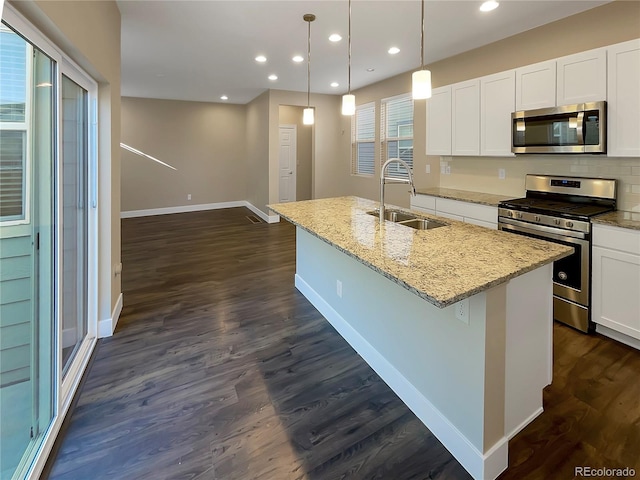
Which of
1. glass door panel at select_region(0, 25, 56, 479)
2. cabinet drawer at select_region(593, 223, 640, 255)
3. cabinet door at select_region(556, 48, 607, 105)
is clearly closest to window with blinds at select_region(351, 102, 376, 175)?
cabinet door at select_region(556, 48, 607, 105)

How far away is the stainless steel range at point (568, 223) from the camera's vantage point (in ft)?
9.06

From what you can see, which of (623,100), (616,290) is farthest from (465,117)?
(616,290)

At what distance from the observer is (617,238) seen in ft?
8.34

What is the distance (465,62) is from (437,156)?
1188 mm

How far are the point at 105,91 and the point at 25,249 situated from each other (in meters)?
1.64

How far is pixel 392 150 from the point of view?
6.07 m

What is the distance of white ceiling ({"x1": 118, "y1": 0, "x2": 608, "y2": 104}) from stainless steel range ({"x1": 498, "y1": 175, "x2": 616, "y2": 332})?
1608mm

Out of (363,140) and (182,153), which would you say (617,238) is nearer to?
(363,140)

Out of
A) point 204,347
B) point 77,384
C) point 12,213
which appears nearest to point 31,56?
point 12,213

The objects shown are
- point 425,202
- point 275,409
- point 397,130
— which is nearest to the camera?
point 275,409

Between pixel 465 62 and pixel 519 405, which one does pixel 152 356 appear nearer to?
pixel 519 405

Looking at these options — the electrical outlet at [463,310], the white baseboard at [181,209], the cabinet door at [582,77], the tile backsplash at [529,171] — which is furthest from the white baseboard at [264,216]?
the electrical outlet at [463,310]

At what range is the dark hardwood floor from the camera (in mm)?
1642

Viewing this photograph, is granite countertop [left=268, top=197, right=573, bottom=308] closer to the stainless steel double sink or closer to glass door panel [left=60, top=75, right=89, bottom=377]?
the stainless steel double sink
